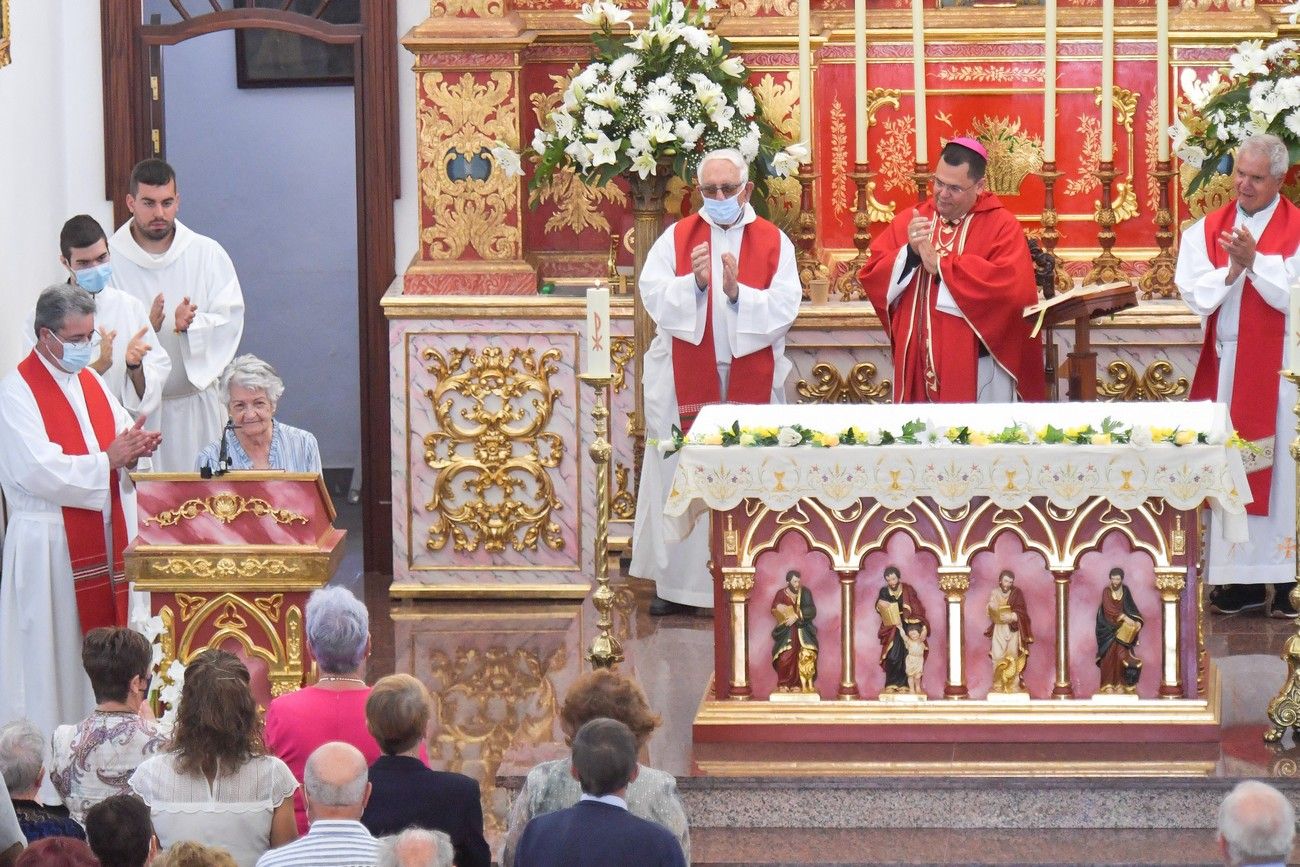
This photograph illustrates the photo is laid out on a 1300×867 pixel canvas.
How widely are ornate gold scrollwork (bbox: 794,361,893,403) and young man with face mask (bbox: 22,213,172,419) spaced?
9.03 feet

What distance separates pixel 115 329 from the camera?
28.2 feet

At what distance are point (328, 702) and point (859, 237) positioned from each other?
4527 millimetres

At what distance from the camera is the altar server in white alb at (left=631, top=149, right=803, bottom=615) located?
29.0 feet

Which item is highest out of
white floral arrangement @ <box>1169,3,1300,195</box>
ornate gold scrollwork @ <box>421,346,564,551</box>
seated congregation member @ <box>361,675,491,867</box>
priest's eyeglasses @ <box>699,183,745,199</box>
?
white floral arrangement @ <box>1169,3,1300,195</box>

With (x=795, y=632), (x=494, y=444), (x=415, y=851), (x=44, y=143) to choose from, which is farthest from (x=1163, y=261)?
(x=415, y=851)

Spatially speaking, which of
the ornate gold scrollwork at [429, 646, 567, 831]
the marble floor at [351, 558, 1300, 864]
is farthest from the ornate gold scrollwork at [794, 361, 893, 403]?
the marble floor at [351, 558, 1300, 864]

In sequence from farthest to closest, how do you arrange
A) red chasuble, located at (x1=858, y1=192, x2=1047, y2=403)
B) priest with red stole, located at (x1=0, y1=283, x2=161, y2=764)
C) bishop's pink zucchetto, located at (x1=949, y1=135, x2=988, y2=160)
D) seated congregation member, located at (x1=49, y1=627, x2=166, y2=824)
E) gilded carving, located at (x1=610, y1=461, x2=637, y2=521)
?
gilded carving, located at (x1=610, y1=461, x2=637, y2=521), red chasuble, located at (x1=858, y1=192, x2=1047, y2=403), bishop's pink zucchetto, located at (x1=949, y1=135, x2=988, y2=160), priest with red stole, located at (x1=0, y1=283, x2=161, y2=764), seated congregation member, located at (x1=49, y1=627, x2=166, y2=824)

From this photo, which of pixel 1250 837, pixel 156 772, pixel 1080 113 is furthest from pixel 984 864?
pixel 1080 113

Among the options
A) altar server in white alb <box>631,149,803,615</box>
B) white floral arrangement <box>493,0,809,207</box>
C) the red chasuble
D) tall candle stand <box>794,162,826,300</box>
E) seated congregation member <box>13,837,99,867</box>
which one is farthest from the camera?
tall candle stand <box>794,162,826,300</box>

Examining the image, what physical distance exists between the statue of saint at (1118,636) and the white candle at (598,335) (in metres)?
1.75

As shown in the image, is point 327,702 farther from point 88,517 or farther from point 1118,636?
point 1118,636

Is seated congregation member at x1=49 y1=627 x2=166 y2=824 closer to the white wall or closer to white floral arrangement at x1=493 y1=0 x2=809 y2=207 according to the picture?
the white wall

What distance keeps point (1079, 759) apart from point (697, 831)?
120 centimetres

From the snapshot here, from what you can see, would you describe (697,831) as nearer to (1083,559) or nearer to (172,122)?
(1083,559)
